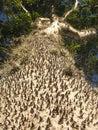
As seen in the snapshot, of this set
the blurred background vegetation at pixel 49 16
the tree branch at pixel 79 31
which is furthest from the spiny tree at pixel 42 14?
the tree branch at pixel 79 31

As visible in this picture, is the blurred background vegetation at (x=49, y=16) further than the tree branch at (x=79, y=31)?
Yes

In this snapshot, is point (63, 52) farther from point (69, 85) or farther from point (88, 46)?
point (88, 46)

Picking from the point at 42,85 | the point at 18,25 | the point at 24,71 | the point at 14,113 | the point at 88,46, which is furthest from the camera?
the point at 88,46

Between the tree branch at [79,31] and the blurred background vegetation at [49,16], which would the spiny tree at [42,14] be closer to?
the blurred background vegetation at [49,16]

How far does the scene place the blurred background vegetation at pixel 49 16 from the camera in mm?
16219

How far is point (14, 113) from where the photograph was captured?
16.1 ft

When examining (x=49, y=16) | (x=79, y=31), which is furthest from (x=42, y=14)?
(x=79, y=31)

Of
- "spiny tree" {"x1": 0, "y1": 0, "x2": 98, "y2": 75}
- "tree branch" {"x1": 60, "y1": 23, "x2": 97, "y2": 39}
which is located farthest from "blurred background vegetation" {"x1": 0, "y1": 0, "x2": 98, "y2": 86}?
"tree branch" {"x1": 60, "y1": 23, "x2": 97, "y2": 39}

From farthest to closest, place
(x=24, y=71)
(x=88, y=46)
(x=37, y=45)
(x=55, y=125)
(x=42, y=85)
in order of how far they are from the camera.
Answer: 1. (x=88, y=46)
2. (x=37, y=45)
3. (x=24, y=71)
4. (x=42, y=85)
5. (x=55, y=125)

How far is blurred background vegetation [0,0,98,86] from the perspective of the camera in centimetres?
1622

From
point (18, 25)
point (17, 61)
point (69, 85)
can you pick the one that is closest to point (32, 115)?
point (69, 85)

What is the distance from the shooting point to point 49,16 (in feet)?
50.2

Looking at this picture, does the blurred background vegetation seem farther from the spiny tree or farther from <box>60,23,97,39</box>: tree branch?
<box>60,23,97,39</box>: tree branch

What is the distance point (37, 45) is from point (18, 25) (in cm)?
763
